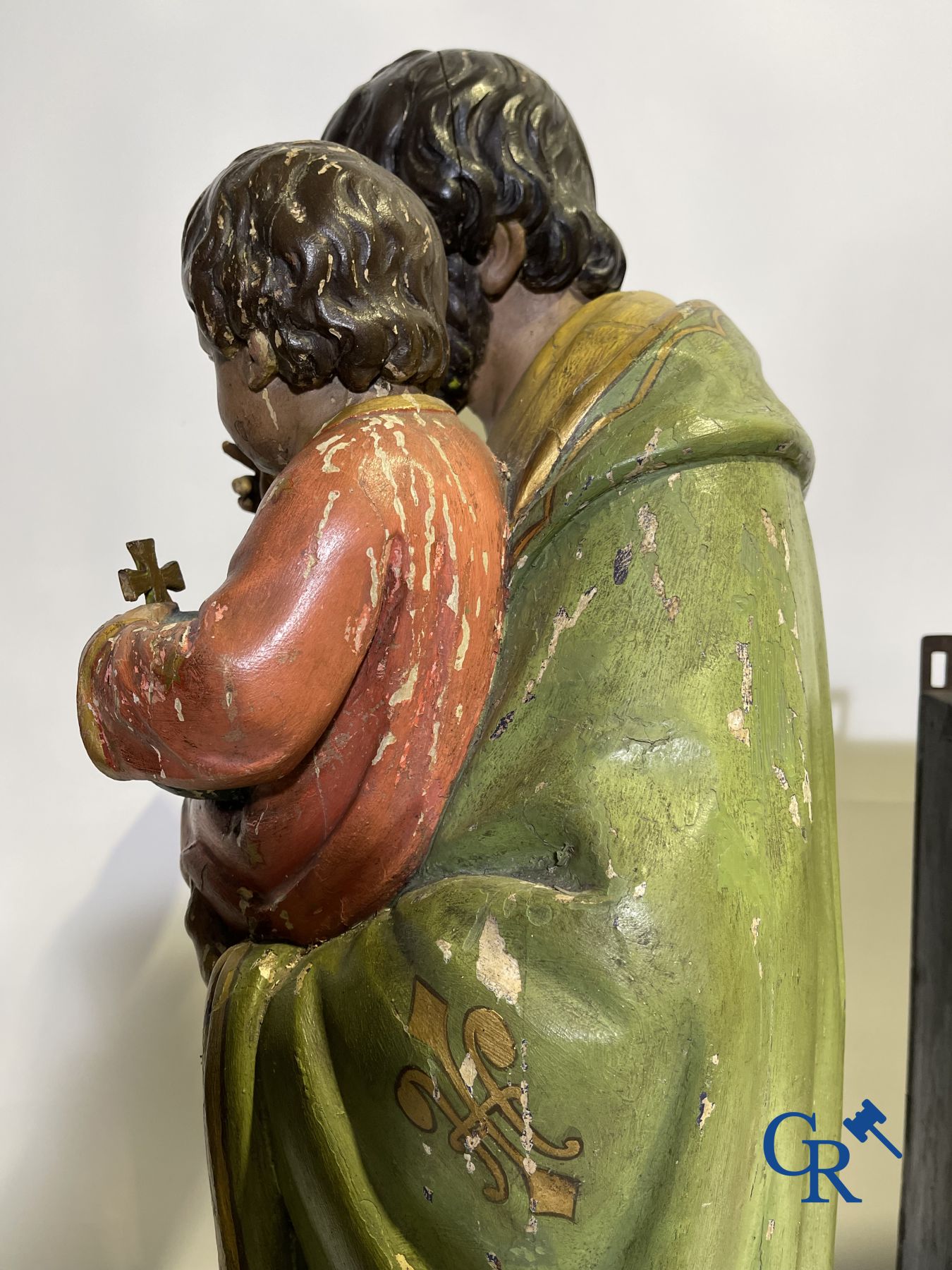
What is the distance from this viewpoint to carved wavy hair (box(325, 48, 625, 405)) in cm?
116

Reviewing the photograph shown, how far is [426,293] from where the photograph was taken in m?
0.99

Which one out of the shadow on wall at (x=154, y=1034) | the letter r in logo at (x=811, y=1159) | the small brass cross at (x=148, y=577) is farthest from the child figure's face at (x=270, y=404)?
the shadow on wall at (x=154, y=1034)

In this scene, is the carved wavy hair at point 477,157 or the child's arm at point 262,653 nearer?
the child's arm at point 262,653

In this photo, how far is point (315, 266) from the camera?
36.8 inches

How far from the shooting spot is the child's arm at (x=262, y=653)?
883mm

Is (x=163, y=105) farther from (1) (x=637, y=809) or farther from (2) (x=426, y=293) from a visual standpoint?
(1) (x=637, y=809)

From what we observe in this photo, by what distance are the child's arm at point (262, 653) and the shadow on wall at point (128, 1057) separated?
3.10 feet

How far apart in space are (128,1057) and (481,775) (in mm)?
1072

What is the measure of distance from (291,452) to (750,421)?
341 millimetres

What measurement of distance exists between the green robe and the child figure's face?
163 mm

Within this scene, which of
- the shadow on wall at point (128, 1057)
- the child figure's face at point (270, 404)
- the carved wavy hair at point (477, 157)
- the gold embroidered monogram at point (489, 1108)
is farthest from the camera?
the shadow on wall at point (128, 1057)

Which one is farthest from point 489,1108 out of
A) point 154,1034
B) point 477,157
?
point 154,1034

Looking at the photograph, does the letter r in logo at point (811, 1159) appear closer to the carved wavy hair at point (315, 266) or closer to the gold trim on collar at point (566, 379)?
the gold trim on collar at point (566, 379)

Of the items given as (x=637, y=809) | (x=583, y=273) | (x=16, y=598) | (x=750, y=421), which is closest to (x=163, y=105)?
(x=16, y=598)
